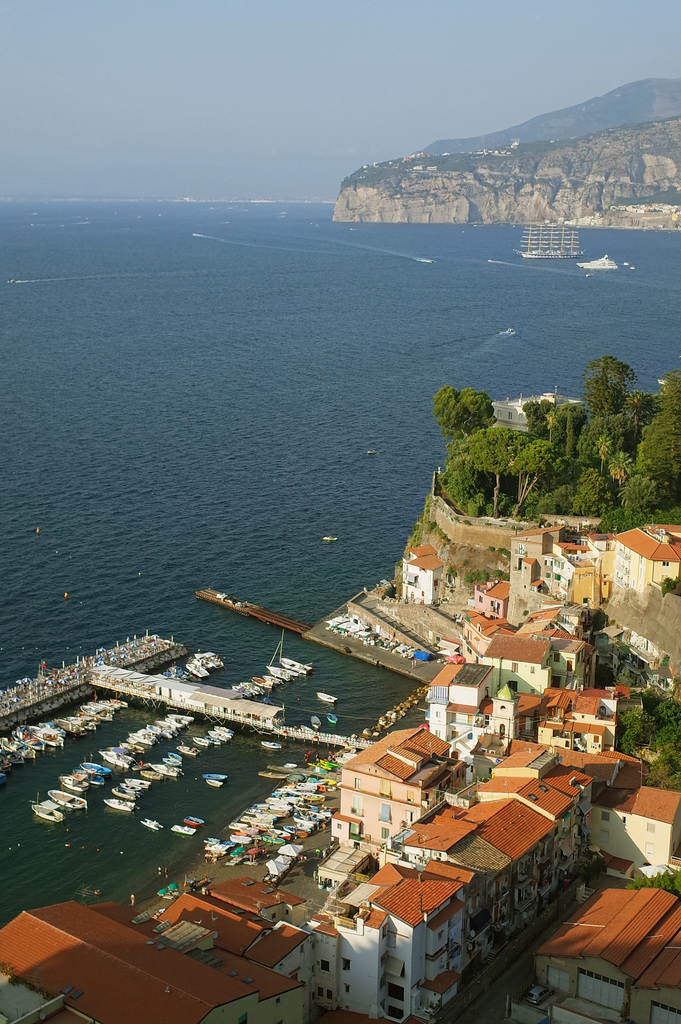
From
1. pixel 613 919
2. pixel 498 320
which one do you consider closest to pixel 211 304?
pixel 498 320

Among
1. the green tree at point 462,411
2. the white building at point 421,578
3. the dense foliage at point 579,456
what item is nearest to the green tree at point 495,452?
the dense foliage at point 579,456

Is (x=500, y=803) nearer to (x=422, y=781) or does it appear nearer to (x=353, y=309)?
(x=422, y=781)

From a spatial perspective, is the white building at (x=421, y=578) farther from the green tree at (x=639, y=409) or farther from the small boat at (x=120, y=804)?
the small boat at (x=120, y=804)

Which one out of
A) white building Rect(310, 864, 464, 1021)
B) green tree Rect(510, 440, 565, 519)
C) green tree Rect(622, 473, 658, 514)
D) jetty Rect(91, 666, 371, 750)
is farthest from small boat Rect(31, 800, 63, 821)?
green tree Rect(622, 473, 658, 514)

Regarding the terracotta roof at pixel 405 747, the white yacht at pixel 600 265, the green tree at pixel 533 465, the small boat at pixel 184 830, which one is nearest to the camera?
the terracotta roof at pixel 405 747

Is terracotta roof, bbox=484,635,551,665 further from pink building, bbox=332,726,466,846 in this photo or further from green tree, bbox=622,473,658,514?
green tree, bbox=622,473,658,514

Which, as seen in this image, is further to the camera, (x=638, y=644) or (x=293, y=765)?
(x=638, y=644)

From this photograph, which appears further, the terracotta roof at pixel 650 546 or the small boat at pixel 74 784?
the terracotta roof at pixel 650 546
